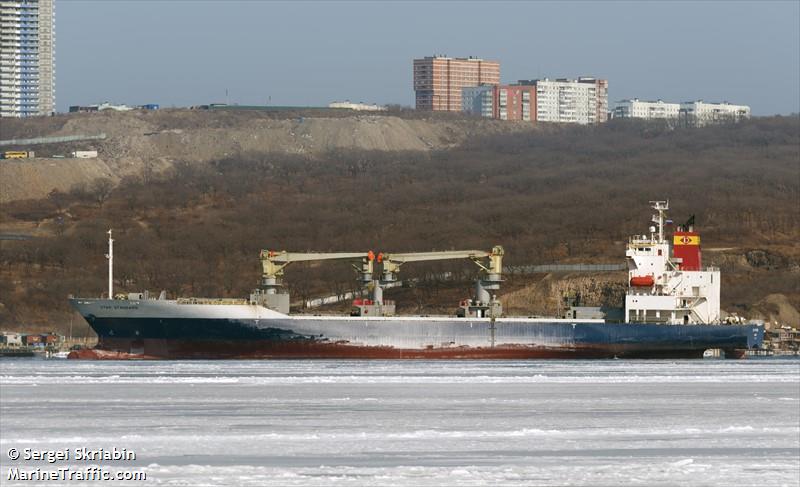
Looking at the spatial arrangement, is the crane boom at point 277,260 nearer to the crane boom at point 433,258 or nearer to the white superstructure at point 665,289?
the crane boom at point 433,258

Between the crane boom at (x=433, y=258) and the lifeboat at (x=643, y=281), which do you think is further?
the crane boom at (x=433, y=258)

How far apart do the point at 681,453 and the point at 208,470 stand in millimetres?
10374

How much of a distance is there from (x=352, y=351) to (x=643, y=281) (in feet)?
50.1

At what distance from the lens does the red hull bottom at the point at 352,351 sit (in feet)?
241

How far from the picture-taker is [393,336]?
73875 mm

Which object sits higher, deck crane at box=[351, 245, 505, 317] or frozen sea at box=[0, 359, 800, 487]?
deck crane at box=[351, 245, 505, 317]

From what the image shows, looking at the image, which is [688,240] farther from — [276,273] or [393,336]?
[276,273]

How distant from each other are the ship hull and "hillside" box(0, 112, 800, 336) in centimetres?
3033

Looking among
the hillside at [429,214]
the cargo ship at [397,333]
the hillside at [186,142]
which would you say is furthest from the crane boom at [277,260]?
the hillside at [186,142]

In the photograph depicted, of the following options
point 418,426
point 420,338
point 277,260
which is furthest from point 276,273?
point 418,426

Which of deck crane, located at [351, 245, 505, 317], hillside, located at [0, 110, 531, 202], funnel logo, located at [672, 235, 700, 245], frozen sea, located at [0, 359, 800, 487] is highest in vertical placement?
hillside, located at [0, 110, 531, 202]

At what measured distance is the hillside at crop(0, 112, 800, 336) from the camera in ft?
387

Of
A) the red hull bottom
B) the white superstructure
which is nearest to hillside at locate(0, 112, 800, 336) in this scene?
the white superstructure

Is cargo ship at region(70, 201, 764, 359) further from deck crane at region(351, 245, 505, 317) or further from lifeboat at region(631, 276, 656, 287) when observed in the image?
deck crane at region(351, 245, 505, 317)
